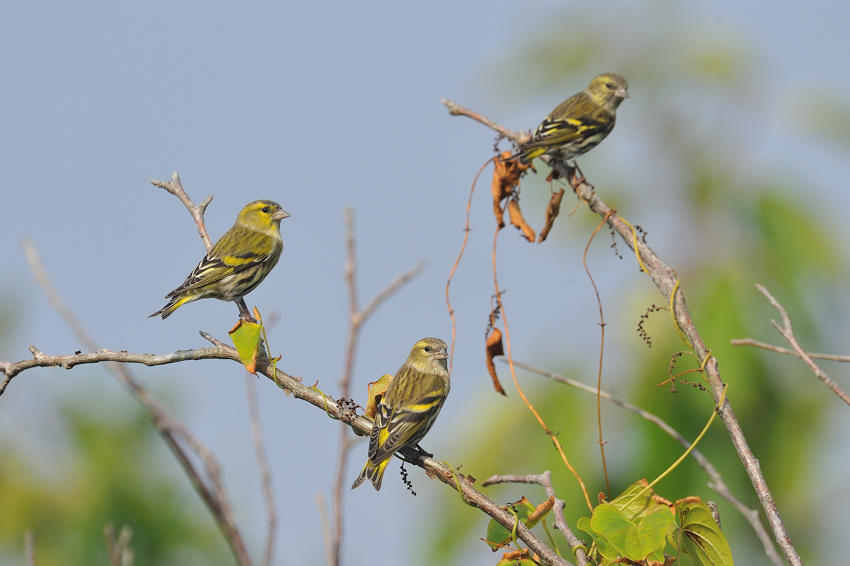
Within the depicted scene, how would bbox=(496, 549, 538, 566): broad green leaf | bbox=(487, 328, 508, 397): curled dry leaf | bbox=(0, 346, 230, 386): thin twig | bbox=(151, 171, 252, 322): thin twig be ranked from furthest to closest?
1. bbox=(151, 171, 252, 322): thin twig
2. bbox=(487, 328, 508, 397): curled dry leaf
3. bbox=(0, 346, 230, 386): thin twig
4. bbox=(496, 549, 538, 566): broad green leaf

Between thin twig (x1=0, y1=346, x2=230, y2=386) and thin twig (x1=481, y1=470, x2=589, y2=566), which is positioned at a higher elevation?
thin twig (x1=0, y1=346, x2=230, y2=386)

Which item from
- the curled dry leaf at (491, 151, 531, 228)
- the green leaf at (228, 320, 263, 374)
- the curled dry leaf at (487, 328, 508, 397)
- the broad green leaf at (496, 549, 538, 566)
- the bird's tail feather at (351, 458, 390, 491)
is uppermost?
the curled dry leaf at (491, 151, 531, 228)

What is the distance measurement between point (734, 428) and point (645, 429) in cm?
514

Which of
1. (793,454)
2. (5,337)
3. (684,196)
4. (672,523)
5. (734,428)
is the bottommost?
(793,454)

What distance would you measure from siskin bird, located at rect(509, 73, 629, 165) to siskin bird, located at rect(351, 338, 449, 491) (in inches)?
64.8

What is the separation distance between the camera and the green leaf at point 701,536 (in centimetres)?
332

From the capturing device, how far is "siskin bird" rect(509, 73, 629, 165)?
5992mm

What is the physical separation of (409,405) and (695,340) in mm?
2321

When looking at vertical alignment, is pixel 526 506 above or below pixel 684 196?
below

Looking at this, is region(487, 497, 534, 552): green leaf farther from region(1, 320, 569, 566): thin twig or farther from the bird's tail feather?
the bird's tail feather

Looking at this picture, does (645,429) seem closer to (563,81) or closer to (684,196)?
(684,196)

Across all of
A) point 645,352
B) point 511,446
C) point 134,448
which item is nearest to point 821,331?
point 645,352

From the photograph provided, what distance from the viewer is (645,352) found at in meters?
9.52

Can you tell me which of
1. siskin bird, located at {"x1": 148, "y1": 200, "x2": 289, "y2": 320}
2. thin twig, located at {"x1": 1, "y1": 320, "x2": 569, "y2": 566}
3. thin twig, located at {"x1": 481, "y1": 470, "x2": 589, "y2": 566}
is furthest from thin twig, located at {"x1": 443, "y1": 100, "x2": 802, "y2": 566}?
siskin bird, located at {"x1": 148, "y1": 200, "x2": 289, "y2": 320}
